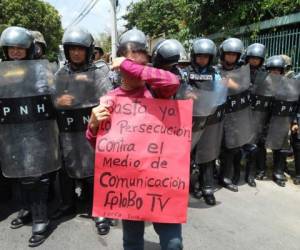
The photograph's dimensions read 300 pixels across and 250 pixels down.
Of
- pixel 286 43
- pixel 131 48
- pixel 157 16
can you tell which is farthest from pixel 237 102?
pixel 157 16

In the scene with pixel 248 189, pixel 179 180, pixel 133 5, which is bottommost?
pixel 248 189

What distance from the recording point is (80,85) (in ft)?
13.5

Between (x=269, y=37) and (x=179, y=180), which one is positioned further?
(x=269, y=37)

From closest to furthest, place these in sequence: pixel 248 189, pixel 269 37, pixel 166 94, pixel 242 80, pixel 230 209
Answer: pixel 166 94 → pixel 230 209 → pixel 242 80 → pixel 248 189 → pixel 269 37

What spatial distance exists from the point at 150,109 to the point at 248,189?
3.35 meters

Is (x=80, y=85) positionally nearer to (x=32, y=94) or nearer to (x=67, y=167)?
(x=32, y=94)

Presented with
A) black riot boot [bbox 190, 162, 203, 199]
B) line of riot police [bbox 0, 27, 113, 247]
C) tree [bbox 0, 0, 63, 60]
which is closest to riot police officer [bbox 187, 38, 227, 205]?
black riot boot [bbox 190, 162, 203, 199]

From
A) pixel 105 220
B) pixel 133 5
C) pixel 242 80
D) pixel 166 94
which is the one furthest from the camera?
pixel 133 5

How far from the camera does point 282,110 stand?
5719 millimetres

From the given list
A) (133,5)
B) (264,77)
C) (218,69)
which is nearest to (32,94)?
(218,69)

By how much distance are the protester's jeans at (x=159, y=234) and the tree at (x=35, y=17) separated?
2248 centimetres

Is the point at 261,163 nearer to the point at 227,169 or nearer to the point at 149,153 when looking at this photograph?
the point at 227,169

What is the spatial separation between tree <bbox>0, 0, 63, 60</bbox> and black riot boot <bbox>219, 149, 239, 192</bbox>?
20.0 meters

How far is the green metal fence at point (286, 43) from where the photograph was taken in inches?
324
